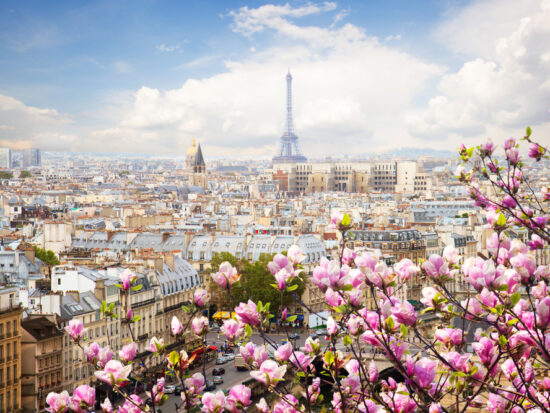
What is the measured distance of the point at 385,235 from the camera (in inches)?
1770

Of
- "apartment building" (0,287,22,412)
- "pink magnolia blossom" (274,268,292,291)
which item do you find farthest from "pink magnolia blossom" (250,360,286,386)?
"apartment building" (0,287,22,412)

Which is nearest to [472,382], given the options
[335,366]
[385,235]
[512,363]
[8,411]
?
[512,363]

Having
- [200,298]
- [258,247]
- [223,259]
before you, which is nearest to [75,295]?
[223,259]

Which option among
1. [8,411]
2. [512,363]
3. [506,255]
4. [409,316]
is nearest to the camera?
[409,316]

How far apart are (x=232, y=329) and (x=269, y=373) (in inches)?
26.2

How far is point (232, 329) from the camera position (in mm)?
4957

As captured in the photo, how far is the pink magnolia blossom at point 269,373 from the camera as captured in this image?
4.33 metres

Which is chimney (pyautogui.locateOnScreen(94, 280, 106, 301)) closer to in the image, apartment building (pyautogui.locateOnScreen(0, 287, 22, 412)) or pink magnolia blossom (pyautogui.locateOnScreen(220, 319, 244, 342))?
apartment building (pyautogui.locateOnScreen(0, 287, 22, 412))

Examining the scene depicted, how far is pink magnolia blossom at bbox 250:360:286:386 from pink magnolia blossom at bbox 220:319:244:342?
0.60 metres

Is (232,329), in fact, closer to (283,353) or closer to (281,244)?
(283,353)

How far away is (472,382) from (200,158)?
465 ft

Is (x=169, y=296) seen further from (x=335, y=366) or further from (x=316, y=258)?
(x=335, y=366)

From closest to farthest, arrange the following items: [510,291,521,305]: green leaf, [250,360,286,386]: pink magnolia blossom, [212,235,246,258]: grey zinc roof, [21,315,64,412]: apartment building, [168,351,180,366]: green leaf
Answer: [510,291,521,305]: green leaf, [250,360,286,386]: pink magnolia blossom, [168,351,180,366]: green leaf, [21,315,64,412]: apartment building, [212,235,246,258]: grey zinc roof

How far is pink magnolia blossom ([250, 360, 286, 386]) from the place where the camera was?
4.33 metres
